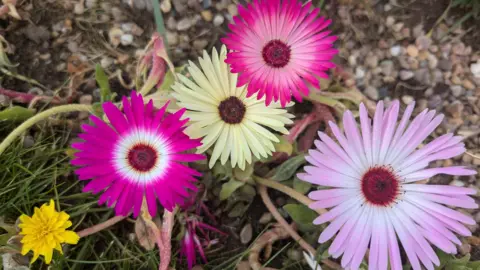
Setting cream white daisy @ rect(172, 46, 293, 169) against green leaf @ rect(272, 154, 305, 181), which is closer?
cream white daisy @ rect(172, 46, 293, 169)

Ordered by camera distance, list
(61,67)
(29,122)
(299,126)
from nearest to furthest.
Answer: (29,122)
(299,126)
(61,67)

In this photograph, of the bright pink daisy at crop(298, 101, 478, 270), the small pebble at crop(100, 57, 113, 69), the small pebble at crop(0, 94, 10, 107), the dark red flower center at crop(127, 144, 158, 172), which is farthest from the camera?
the small pebble at crop(100, 57, 113, 69)

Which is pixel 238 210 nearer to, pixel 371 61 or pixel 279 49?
pixel 279 49

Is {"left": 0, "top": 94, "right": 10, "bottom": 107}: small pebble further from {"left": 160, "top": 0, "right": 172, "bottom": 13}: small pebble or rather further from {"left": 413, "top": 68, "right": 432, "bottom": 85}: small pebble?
{"left": 413, "top": 68, "right": 432, "bottom": 85}: small pebble

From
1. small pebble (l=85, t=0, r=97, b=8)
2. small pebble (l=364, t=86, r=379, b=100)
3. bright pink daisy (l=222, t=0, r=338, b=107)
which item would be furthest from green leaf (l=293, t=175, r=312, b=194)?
small pebble (l=85, t=0, r=97, b=8)

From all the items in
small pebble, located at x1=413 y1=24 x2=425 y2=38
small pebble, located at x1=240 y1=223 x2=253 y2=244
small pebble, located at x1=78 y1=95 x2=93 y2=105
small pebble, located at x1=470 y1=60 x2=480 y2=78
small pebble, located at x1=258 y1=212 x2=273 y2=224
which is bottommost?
small pebble, located at x1=240 y1=223 x2=253 y2=244

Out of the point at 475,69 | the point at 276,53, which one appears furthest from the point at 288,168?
the point at 475,69

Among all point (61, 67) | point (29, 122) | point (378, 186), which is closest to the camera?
point (378, 186)

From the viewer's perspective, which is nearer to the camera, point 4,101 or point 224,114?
point 224,114
